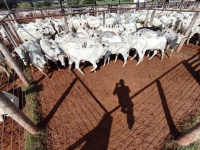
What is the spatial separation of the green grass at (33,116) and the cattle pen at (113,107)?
7cm

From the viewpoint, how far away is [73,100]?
228 inches

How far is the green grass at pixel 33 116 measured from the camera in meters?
4.24

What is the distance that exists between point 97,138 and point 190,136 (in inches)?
103

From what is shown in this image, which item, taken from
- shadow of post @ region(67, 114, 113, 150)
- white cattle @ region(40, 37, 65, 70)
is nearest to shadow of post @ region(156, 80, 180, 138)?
shadow of post @ region(67, 114, 113, 150)

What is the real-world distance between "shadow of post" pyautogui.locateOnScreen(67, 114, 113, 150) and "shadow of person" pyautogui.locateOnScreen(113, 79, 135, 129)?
0.74 meters

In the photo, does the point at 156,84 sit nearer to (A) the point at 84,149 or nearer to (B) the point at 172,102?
(B) the point at 172,102

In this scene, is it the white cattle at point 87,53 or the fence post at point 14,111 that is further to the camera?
the white cattle at point 87,53

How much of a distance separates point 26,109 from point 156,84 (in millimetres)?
5759

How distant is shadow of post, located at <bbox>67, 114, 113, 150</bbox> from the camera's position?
4219 mm

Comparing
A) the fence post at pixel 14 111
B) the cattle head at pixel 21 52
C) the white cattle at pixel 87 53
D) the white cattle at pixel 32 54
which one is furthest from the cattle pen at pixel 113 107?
the cattle head at pixel 21 52

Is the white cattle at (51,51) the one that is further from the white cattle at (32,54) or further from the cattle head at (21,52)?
the cattle head at (21,52)

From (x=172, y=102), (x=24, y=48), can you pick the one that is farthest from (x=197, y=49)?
(x=24, y=48)

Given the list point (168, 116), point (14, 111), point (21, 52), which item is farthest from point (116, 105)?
point (21, 52)

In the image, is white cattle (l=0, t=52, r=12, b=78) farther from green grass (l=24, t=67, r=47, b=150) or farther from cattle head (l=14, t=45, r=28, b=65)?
green grass (l=24, t=67, r=47, b=150)
